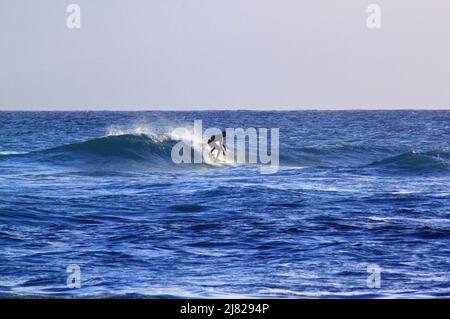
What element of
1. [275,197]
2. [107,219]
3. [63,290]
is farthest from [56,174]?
[63,290]

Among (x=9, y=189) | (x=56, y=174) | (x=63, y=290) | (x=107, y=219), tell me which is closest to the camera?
(x=63, y=290)

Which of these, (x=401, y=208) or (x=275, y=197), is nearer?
(x=401, y=208)

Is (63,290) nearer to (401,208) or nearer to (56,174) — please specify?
(401,208)

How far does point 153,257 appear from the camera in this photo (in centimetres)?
1284

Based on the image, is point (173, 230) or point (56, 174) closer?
point (173, 230)

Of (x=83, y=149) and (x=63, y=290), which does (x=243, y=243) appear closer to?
(x=63, y=290)

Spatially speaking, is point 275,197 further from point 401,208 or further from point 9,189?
point 9,189

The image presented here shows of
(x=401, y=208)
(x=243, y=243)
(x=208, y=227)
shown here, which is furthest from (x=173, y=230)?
(x=401, y=208)

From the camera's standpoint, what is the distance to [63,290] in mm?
10625
